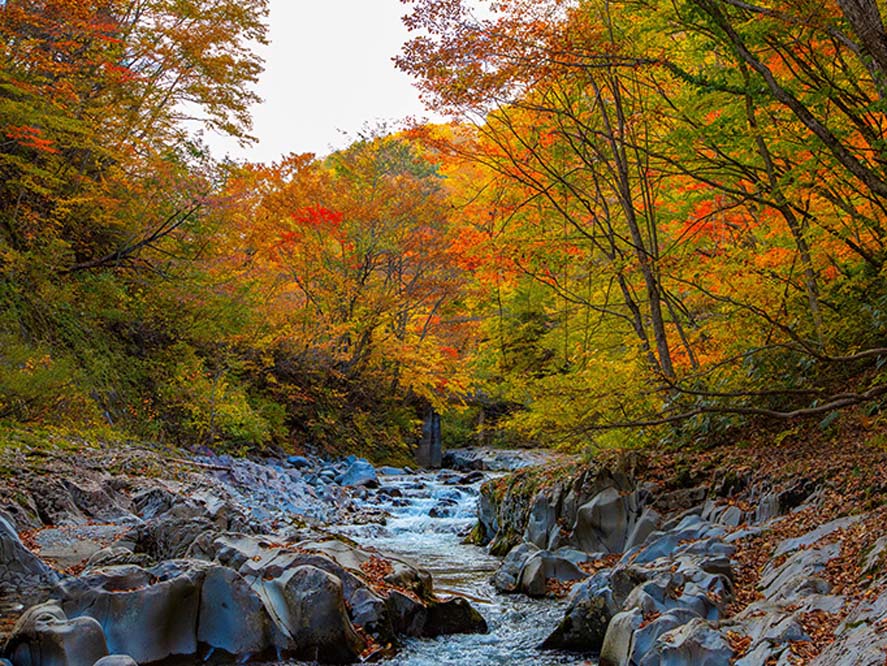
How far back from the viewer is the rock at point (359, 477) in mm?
14881

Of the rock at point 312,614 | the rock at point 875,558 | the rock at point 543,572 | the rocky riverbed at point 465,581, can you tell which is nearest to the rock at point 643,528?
the rocky riverbed at point 465,581

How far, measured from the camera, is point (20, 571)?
532 centimetres

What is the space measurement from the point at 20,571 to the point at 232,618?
1.87 metres

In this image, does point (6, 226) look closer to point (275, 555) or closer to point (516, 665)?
point (275, 555)

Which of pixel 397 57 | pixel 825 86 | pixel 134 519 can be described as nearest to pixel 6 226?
pixel 134 519

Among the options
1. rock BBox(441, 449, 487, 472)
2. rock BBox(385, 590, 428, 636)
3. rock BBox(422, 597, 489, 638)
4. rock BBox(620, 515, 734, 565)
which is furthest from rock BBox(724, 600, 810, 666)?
rock BBox(441, 449, 487, 472)

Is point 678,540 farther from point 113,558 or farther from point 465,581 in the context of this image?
point 113,558

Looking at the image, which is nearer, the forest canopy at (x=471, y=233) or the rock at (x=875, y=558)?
the rock at (x=875, y=558)

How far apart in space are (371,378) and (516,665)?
1553cm

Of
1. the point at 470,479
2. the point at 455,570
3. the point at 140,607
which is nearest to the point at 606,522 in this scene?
the point at 455,570

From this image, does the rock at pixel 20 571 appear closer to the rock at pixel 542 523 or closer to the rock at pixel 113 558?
the rock at pixel 113 558

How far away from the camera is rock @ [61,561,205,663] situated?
15.1 feet

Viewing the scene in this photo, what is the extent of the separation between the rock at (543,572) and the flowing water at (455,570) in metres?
0.16

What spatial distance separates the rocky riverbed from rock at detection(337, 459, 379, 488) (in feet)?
18.7
